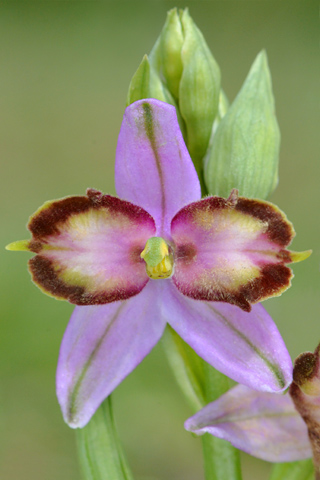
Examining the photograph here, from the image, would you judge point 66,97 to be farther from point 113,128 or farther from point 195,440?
point 195,440

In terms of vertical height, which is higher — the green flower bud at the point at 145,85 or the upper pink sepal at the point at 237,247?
the green flower bud at the point at 145,85

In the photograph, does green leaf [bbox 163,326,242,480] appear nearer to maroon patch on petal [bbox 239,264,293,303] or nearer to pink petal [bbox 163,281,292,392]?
pink petal [bbox 163,281,292,392]

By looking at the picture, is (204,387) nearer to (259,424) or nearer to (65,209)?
(259,424)

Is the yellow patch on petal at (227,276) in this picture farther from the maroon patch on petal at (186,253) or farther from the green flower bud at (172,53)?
the green flower bud at (172,53)

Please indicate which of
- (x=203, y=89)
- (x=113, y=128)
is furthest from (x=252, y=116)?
(x=113, y=128)

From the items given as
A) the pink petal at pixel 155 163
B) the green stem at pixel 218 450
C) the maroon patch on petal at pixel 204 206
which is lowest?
the green stem at pixel 218 450

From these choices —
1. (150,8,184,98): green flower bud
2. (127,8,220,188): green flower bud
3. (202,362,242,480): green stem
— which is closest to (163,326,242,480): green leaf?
(202,362,242,480): green stem

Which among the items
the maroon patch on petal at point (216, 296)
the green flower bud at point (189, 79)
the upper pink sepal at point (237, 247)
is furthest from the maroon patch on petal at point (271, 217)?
the green flower bud at point (189, 79)

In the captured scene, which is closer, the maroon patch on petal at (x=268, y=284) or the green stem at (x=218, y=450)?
the maroon patch on petal at (x=268, y=284)

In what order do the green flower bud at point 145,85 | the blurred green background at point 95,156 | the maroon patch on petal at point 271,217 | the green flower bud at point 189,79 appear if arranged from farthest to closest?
the blurred green background at point 95,156 < the green flower bud at point 189,79 < the green flower bud at point 145,85 < the maroon patch on petal at point 271,217
